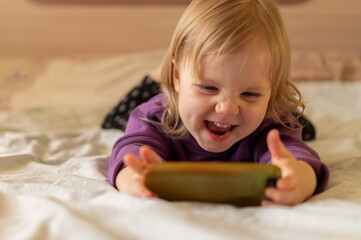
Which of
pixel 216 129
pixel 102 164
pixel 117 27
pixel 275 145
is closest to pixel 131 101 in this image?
pixel 102 164

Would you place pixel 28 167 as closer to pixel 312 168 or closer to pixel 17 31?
pixel 312 168

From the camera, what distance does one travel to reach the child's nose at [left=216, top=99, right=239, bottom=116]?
71 cm

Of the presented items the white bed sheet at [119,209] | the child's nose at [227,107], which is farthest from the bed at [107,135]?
the child's nose at [227,107]

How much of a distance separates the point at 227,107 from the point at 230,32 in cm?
14

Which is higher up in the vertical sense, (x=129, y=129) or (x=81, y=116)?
(x=129, y=129)

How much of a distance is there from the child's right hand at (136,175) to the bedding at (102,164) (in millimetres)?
29

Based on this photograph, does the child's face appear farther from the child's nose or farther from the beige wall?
the beige wall

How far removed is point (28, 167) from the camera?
0.94 meters

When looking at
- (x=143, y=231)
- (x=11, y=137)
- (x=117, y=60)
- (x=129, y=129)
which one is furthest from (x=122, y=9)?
(x=143, y=231)

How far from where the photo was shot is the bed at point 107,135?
0.58m

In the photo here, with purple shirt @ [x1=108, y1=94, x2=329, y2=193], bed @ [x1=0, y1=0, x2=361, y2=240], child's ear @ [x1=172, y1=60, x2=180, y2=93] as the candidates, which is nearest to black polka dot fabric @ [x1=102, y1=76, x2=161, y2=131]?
bed @ [x1=0, y1=0, x2=361, y2=240]

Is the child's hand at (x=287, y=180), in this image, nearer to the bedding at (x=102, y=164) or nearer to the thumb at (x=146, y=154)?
the bedding at (x=102, y=164)

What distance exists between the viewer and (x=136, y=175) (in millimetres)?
702

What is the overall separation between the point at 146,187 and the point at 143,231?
0.32ft
